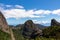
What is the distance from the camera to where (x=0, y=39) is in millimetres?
184375

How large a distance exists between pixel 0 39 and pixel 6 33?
46.6 ft

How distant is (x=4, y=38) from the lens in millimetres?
196875

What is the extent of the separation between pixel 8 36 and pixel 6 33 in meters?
7.67

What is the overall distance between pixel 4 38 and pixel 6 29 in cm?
1093

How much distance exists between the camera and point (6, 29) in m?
196

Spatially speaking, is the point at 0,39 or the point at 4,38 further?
the point at 4,38

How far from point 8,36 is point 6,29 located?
9.92 metres

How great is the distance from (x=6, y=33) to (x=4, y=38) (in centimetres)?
→ 635

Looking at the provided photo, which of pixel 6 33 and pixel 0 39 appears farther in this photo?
pixel 6 33

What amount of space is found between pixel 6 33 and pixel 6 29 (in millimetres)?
4770

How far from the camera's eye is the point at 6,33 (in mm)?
196500
